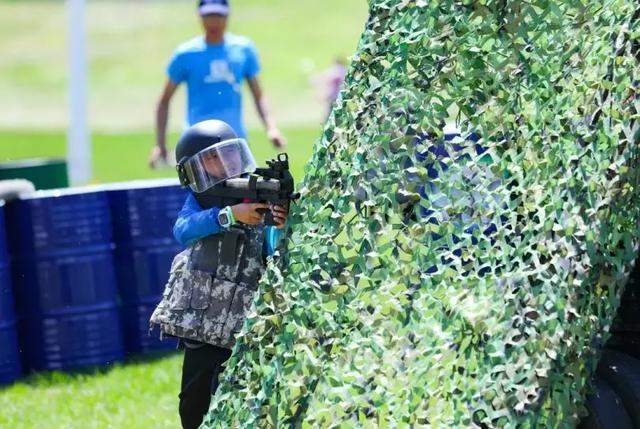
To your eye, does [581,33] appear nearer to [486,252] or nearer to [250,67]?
[486,252]

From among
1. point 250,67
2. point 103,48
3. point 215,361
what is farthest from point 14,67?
point 215,361

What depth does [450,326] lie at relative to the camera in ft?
15.4

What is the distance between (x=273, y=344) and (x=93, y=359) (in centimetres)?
364

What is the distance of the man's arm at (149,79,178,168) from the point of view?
10.4 metres

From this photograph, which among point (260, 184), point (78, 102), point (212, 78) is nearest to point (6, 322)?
point (212, 78)

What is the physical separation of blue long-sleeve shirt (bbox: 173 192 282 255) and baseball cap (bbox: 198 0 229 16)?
4464mm

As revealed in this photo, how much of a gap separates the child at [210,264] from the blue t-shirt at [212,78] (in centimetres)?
403

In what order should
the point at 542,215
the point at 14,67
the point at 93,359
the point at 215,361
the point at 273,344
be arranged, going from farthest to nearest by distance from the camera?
the point at 14,67 < the point at 93,359 < the point at 215,361 < the point at 273,344 < the point at 542,215

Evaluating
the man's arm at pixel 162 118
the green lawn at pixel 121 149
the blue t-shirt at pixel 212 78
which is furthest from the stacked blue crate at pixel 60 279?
the green lawn at pixel 121 149

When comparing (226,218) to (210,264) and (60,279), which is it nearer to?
(210,264)

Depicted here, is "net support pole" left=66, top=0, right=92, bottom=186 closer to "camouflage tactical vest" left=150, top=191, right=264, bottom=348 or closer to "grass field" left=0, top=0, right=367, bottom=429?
"grass field" left=0, top=0, right=367, bottom=429

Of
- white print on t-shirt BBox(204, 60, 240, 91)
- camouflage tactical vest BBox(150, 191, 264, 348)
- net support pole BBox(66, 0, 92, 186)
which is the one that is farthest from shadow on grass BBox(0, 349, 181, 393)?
net support pole BBox(66, 0, 92, 186)

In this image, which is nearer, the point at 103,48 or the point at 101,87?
the point at 101,87

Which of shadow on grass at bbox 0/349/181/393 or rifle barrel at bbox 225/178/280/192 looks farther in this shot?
shadow on grass at bbox 0/349/181/393
